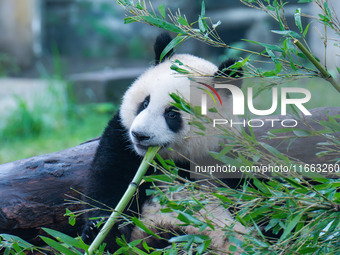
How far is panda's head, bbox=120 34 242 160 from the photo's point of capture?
1909mm

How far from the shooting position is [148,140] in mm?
1900

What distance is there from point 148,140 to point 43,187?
1.82 feet

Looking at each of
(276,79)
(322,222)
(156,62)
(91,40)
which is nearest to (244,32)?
(91,40)

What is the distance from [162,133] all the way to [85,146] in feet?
1.87

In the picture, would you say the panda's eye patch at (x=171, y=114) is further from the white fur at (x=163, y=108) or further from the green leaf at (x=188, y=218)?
the green leaf at (x=188, y=218)

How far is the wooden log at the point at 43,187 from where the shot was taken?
6.65 feet

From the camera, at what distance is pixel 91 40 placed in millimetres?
8781

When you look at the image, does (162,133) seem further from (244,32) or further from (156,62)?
(244,32)

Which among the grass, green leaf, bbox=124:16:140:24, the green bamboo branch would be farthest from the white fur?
the grass

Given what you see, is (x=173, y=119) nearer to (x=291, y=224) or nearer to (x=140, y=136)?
(x=140, y=136)

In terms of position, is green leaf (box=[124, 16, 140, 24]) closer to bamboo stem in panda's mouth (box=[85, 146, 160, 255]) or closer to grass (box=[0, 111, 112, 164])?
bamboo stem in panda's mouth (box=[85, 146, 160, 255])

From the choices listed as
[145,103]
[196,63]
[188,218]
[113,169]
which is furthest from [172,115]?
[188,218]

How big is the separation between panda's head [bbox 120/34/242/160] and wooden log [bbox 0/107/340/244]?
1.08 ft

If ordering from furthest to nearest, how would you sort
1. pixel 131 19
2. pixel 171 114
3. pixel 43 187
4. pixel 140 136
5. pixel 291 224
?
pixel 43 187, pixel 171 114, pixel 140 136, pixel 131 19, pixel 291 224
